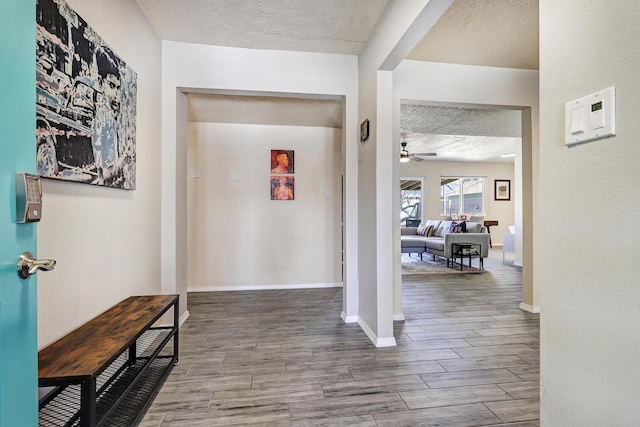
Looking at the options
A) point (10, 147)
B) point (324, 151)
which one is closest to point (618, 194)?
point (10, 147)

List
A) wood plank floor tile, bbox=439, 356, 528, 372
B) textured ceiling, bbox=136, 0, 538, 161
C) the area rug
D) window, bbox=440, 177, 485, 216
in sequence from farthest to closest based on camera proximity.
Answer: window, bbox=440, 177, 485, 216 → the area rug → textured ceiling, bbox=136, 0, 538, 161 → wood plank floor tile, bbox=439, 356, 528, 372

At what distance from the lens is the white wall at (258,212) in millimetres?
4070

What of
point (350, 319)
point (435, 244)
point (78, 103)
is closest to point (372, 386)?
point (350, 319)

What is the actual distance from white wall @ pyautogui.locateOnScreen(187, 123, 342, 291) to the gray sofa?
1.87 metres

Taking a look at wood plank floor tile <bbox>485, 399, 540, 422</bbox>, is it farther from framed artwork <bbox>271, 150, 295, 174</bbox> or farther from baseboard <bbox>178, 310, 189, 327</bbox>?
framed artwork <bbox>271, 150, 295, 174</bbox>

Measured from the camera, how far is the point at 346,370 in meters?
1.96

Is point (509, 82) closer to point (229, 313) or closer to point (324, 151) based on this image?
point (324, 151)

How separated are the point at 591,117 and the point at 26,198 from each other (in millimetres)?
1479

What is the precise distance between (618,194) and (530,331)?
8.45 ft

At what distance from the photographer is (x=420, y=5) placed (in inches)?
64.8

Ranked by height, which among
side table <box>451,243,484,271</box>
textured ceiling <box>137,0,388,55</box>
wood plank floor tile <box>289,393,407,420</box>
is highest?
textured ceiling <box>137,0,388,55</box>

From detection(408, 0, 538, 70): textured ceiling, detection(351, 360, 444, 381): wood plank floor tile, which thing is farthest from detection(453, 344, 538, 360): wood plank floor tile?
detection(408, 0, 538, 70): textured ceiling

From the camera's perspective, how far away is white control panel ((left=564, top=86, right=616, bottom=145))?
665 mm

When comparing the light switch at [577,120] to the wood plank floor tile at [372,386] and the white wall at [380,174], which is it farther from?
the wood plank floor tile at [372,386]
